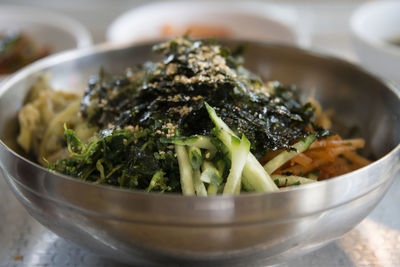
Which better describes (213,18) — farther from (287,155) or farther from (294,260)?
(294,260)

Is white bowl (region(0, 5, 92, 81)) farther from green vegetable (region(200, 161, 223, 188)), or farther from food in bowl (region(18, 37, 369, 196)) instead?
green vegetable (region(200, 161, 223, 188))

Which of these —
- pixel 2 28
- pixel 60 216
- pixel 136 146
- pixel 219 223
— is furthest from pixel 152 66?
pixel 2 28

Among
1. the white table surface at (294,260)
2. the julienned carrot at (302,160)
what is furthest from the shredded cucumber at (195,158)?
the white table surface at (294,260)

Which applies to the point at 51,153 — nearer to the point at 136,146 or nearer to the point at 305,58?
the point at 136,146

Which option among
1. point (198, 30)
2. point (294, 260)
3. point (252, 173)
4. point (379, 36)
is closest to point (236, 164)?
point (252, 173)

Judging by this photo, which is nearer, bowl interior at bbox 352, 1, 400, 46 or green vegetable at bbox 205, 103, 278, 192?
green vegetable at bbox 205, 103, 278, 192

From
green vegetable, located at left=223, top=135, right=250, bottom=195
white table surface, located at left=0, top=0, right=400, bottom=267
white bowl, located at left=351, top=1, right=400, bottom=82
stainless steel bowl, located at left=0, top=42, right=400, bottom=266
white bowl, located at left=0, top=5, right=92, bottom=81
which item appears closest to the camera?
stainless steel bowl, located at left=0, top=42, right=400, bottom=266

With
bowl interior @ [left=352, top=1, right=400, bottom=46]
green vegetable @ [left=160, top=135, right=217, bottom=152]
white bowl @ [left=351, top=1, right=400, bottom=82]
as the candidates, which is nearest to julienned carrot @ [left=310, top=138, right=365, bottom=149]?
green vegetable @ [left=160, top=135, right=217, bottom=152]

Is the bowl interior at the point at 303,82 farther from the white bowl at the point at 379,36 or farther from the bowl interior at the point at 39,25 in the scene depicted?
Answer: the bowl interior at the point at 39,25
